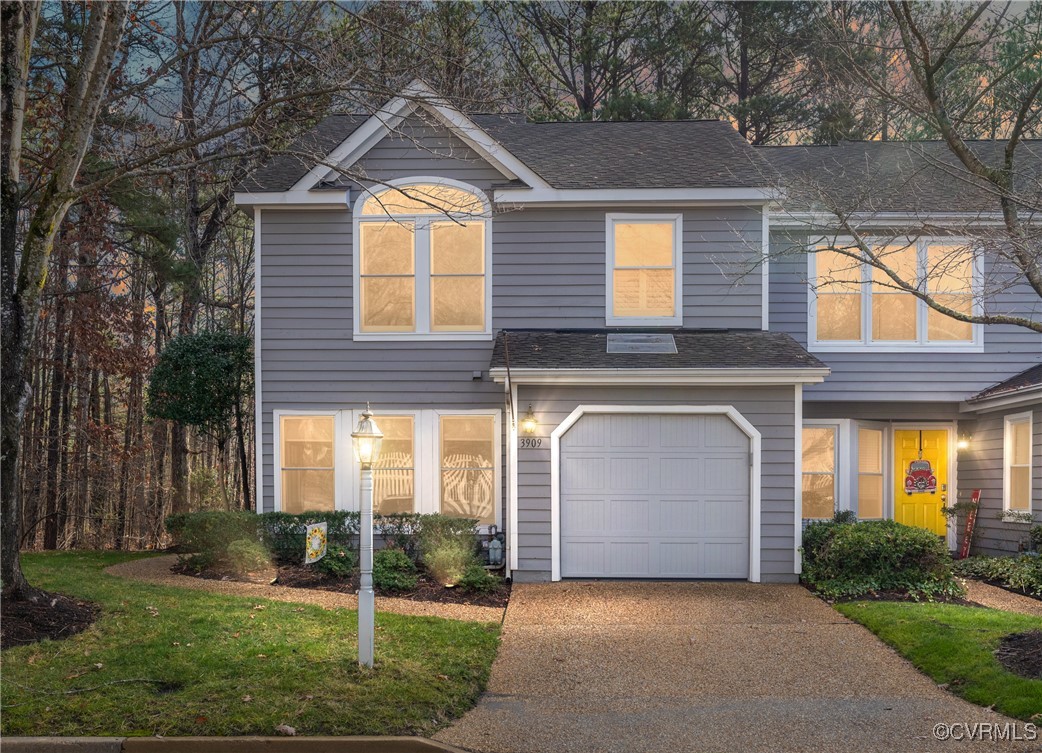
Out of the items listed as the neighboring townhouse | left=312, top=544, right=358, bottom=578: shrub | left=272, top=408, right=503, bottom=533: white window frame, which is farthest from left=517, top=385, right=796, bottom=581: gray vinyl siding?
left=312, top=544, right=358, bottom=578: shrub

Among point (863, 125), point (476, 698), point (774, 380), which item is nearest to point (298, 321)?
point (774, 380)

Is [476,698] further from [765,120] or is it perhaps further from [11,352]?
[765,120]

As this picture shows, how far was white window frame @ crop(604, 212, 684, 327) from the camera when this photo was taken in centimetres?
1416

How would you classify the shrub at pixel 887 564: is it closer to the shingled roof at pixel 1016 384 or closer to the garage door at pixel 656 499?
the garage door at pixel 656 499

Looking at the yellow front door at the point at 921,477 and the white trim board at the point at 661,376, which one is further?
the yellow front door at the point at 921,477

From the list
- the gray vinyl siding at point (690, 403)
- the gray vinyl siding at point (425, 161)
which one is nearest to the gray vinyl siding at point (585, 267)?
the gray vinyl siding at point (425, 161)

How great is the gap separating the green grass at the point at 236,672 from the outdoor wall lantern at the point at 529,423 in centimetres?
345

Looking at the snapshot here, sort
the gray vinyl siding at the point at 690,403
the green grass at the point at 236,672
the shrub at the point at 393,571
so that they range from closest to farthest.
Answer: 1. the green grass at the point at 236,672
2. the shrub at the point at 393,571
3. the gray vinyl siding at the point at 690,403

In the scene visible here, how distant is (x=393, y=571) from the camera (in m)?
12.3

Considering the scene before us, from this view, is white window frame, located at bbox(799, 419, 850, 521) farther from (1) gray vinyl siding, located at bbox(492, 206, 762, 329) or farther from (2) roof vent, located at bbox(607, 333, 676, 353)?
(2) roof vent, located at bbox(607, 333, 676, 353)

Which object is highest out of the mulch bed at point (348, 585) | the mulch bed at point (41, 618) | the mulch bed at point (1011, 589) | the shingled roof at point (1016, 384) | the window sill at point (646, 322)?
the window sill at point (646, 322)

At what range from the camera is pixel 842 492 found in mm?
15234

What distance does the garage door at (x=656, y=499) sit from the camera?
1289 centimetres

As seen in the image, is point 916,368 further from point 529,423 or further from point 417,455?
point 417,455
